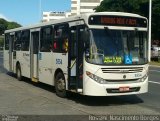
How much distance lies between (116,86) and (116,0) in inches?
1752

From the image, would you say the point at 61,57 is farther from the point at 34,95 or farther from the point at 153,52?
the point at 153,52

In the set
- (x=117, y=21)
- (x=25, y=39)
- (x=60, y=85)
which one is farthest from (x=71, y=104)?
(x=25, y=39)

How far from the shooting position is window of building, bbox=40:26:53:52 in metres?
15.5

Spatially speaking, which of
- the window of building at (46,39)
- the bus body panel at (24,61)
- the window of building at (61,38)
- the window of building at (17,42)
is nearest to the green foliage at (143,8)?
the window of building at (17,42)

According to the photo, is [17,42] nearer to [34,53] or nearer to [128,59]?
[34,53]

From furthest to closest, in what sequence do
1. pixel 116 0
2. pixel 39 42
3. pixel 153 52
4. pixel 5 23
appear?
pixel 5 23, pixel 116 0, pixel 153 52, pixel 39 42

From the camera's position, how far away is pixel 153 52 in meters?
48.8

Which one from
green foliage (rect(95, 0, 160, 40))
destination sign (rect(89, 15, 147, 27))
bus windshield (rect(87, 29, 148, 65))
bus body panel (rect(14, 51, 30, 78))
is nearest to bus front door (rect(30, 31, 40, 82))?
bus body panel (rect(14, 51, 30, 78))

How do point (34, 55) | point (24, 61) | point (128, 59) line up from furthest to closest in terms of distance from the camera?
1. point (24, 61)
2. point (34, 55)
3. point (128, 59)

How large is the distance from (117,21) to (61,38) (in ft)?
8.06

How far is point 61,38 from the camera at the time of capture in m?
14.3

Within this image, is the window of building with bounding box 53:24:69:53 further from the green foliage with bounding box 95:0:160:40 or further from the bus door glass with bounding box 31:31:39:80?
the green foliage with bounding box 95:0:160:40

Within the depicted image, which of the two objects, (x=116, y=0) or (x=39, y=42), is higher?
(x=116, y=0)

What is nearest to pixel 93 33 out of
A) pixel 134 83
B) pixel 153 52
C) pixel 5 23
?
pixel 134 83
